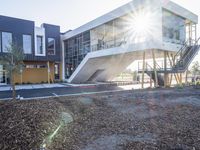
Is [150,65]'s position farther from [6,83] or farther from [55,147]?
[6,83]

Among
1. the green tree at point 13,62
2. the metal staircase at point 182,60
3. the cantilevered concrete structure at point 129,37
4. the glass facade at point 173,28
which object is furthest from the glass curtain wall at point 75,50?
→ the green tree at point 13,62

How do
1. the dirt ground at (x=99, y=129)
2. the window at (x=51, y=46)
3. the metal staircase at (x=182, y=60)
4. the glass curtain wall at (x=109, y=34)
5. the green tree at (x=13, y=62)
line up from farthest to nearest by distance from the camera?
the window at (x=51, y=46) → the glass curtain wall at (x=109, y=34) → the metal staircase at (x=182, y=60) → the green tree at (x=13, y=62) → the dirt ground at (x=99, y=129)

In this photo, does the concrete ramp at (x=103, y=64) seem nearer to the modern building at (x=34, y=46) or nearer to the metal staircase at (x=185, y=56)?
the metal staircase at (x=185, y=56)

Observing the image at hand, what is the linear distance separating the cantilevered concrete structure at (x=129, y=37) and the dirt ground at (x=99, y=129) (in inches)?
344

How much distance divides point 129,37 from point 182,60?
5227 mm

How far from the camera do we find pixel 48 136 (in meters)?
4.64

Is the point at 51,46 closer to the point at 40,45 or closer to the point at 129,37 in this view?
Answer: the point at 40,45

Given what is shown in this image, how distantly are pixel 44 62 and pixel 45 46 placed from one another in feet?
7.92

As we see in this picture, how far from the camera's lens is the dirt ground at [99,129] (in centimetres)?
433

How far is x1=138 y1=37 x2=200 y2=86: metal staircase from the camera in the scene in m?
15.5

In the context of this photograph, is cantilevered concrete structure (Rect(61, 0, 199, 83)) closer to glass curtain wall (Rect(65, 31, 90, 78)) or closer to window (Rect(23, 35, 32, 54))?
glass curtain wall (Rect(65, 31, 90, 78))

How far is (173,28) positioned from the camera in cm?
1705

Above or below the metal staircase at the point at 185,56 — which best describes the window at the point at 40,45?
above

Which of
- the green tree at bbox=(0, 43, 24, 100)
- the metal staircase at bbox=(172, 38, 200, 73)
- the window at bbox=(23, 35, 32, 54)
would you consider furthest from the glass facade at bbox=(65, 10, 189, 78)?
the green tree at bbox=(0, 43, 24, 100)
